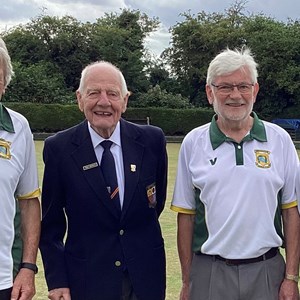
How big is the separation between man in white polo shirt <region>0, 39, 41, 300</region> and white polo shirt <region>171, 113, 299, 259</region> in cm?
95

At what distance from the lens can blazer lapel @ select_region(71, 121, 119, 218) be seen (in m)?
3.55

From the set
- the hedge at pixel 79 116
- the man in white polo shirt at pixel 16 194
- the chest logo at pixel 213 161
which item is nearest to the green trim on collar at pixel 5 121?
the man in white polo shirt at pixel 16 194

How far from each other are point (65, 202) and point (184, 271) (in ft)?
3.01

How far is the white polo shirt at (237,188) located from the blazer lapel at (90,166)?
49cm

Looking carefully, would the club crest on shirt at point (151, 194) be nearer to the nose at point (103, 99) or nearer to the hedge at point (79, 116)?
the nose at point (103, 99)

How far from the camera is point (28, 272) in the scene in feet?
10.9

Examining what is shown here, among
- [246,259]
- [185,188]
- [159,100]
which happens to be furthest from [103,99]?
[159,100]

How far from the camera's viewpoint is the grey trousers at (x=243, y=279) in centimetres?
349

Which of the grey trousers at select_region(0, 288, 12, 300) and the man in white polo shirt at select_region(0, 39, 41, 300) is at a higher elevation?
the man in white polo shirt at select_region(0, 39, 41, 300)

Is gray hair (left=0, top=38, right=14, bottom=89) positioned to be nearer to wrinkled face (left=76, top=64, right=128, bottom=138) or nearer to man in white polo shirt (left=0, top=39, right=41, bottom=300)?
man in white polo shirt (left=0, top=39, right=41, bottom=300)

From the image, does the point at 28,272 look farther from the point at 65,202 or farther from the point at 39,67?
the point at 39,67

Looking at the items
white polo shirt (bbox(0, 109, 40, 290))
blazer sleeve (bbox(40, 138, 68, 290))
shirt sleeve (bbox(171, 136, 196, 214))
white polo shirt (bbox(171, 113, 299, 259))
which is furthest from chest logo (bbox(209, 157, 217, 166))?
white polo shirt (bbox(0, 109, 40, 290))

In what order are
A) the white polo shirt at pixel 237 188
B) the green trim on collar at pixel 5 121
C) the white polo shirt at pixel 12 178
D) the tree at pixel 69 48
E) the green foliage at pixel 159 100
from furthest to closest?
the tree at pixel 69 48 < the green foliage at pixel 159 100 < the white polo shirt at pixel 237 188 < the green trim on collar at pixel 5 121 < the white polo shirt at pixel 12 178

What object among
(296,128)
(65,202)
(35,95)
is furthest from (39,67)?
(65,202)
